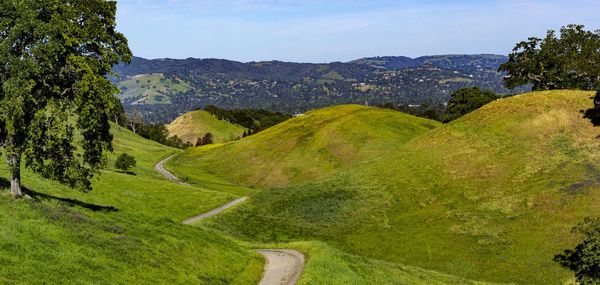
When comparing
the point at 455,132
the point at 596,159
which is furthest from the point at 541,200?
the point at 455,132

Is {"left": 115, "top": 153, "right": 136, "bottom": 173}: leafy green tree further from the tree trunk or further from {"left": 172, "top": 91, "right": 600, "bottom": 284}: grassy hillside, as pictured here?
the tree trunk

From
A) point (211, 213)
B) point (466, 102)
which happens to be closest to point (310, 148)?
point (466, 102)

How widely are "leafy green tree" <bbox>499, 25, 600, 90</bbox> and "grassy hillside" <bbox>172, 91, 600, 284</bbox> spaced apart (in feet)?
76.9

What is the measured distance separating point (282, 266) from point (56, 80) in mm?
22157

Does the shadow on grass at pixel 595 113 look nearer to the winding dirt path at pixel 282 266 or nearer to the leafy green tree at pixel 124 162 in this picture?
the winding dirt path at pixel 282 266

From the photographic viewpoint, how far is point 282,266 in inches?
1606

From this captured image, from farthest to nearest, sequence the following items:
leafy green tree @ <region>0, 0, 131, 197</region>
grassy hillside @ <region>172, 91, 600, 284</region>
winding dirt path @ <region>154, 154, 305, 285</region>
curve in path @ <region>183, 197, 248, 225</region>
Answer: curve in path @ <region>183, 197, 248, 225</region>, grassy hillside @ <region>172, 91, 600, 284</region>, winding dirt path @ <region>154, 154, 305, 285</region>, leafy green tree @ <region>0, 0, 131, 197</region>

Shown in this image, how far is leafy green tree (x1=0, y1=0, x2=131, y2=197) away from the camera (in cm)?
3106

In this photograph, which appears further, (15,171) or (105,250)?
(15,171)

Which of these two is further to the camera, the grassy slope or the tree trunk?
the tree trunk

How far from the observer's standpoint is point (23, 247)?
2511 cm

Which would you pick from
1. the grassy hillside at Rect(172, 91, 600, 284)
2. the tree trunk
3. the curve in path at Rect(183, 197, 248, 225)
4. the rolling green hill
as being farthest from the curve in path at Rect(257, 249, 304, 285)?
the curve in path at Rect(183, 197, 248, 225)

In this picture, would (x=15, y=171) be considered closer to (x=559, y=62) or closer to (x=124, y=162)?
(x=124, y=162)

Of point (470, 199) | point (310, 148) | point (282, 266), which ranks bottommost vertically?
point (470, 199)
